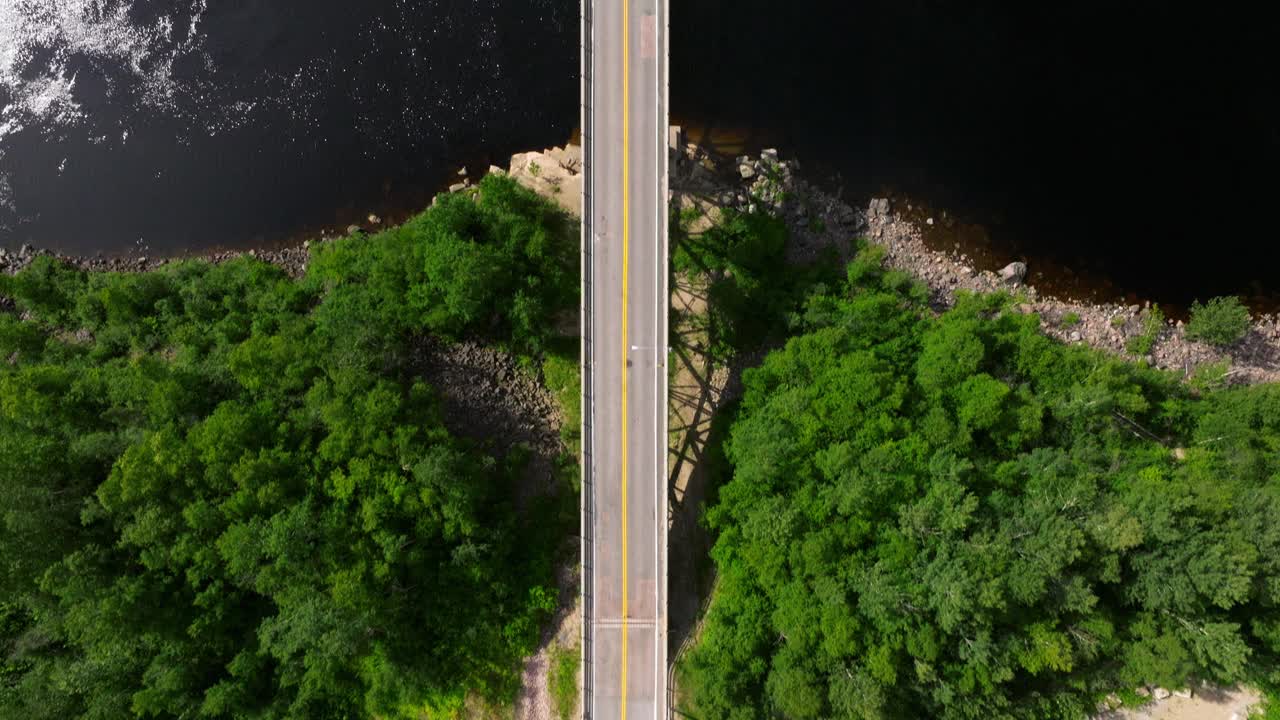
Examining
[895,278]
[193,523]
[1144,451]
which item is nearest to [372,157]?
[193,523]

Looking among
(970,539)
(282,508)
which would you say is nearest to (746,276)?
(970,539)

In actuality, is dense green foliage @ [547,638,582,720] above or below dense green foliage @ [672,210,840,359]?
below

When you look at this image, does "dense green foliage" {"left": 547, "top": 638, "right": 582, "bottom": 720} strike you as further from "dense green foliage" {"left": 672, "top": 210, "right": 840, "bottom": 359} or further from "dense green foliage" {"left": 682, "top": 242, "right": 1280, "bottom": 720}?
"dense green foliage" {"left": 672, "top": 210, "right": 840, "bottom": 359}

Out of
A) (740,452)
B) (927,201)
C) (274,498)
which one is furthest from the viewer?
(927,201)

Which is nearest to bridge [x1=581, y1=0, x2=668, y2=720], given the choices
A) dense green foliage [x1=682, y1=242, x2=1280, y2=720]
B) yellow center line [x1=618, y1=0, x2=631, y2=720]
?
yellow center line [x1=618, y1=0, x2=631, y2=720]

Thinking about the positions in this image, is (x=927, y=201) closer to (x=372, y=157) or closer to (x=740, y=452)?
(x=740, y=452)
